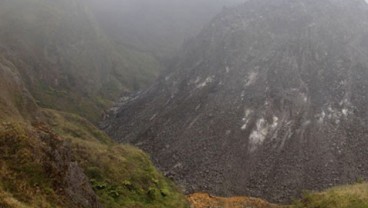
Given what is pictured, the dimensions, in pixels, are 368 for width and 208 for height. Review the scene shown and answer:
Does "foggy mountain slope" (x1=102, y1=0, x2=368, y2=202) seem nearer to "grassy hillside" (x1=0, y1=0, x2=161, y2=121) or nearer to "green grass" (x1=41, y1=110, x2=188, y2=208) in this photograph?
"green grass" (x1=41, y1=110, x2=188, y2=208)

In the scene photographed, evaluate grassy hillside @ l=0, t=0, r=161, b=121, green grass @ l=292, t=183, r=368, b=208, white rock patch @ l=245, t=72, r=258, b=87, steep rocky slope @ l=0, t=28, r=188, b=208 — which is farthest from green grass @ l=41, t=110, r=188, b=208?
grassy hillside @ l=0, t=0, r=161, b=121

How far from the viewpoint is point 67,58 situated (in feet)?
478

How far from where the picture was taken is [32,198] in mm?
27766

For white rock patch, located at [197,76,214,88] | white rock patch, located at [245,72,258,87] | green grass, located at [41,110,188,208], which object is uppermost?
green grass, located at [41,110,188,208]

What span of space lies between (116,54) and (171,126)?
83449 millimetres

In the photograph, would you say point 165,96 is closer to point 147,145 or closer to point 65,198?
point 147,145

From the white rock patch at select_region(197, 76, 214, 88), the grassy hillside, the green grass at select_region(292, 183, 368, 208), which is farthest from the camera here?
the grassy hillside

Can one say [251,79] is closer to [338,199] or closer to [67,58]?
[338,199]

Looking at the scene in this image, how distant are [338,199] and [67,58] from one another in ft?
344

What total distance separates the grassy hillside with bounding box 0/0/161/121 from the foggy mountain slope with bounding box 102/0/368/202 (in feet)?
47.2

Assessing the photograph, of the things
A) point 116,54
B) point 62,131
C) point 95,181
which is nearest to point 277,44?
point 62,131

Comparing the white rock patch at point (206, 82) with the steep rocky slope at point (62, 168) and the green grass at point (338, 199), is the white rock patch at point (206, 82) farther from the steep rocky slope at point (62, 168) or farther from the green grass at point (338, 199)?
the green grass at point (338, 199)

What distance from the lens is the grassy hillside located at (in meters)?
126

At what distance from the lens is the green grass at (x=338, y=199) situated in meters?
55.7
